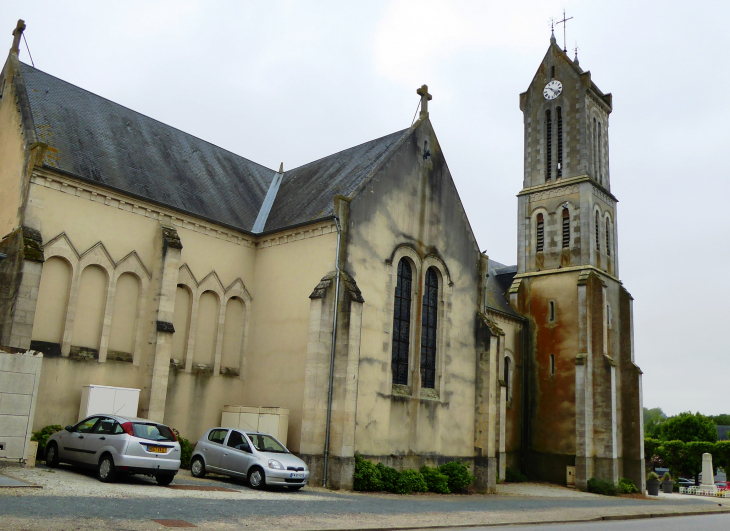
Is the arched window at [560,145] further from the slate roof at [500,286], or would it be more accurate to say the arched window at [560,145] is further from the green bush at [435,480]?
the green bush at [435,480]

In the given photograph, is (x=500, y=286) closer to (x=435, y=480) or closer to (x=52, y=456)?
(x=435, y=480)

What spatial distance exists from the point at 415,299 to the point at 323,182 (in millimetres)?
6013

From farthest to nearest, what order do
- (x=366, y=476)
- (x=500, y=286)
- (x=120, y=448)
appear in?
(x=500, y=286) → (x=366, y=476) → (x=120, y=448)

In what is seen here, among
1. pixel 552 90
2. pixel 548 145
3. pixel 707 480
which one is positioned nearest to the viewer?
pixel 548 145

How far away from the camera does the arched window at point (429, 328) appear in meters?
24.4

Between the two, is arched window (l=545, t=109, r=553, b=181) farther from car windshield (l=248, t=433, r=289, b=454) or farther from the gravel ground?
car windshield (l=248, t=433, r=289, b=454)

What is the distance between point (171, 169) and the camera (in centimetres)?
2420

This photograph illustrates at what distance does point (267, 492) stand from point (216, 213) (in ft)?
37.9

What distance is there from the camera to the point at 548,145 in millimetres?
39406

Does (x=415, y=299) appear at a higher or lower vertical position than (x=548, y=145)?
lower

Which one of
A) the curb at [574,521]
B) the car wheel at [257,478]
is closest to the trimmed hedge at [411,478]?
the car wheel at [257,478]

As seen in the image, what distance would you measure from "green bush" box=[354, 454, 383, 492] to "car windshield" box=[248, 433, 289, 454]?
319 cm

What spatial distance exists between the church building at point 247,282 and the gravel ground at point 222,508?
11.7 ft

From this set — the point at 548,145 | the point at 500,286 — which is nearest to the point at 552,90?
the point at 548,145
